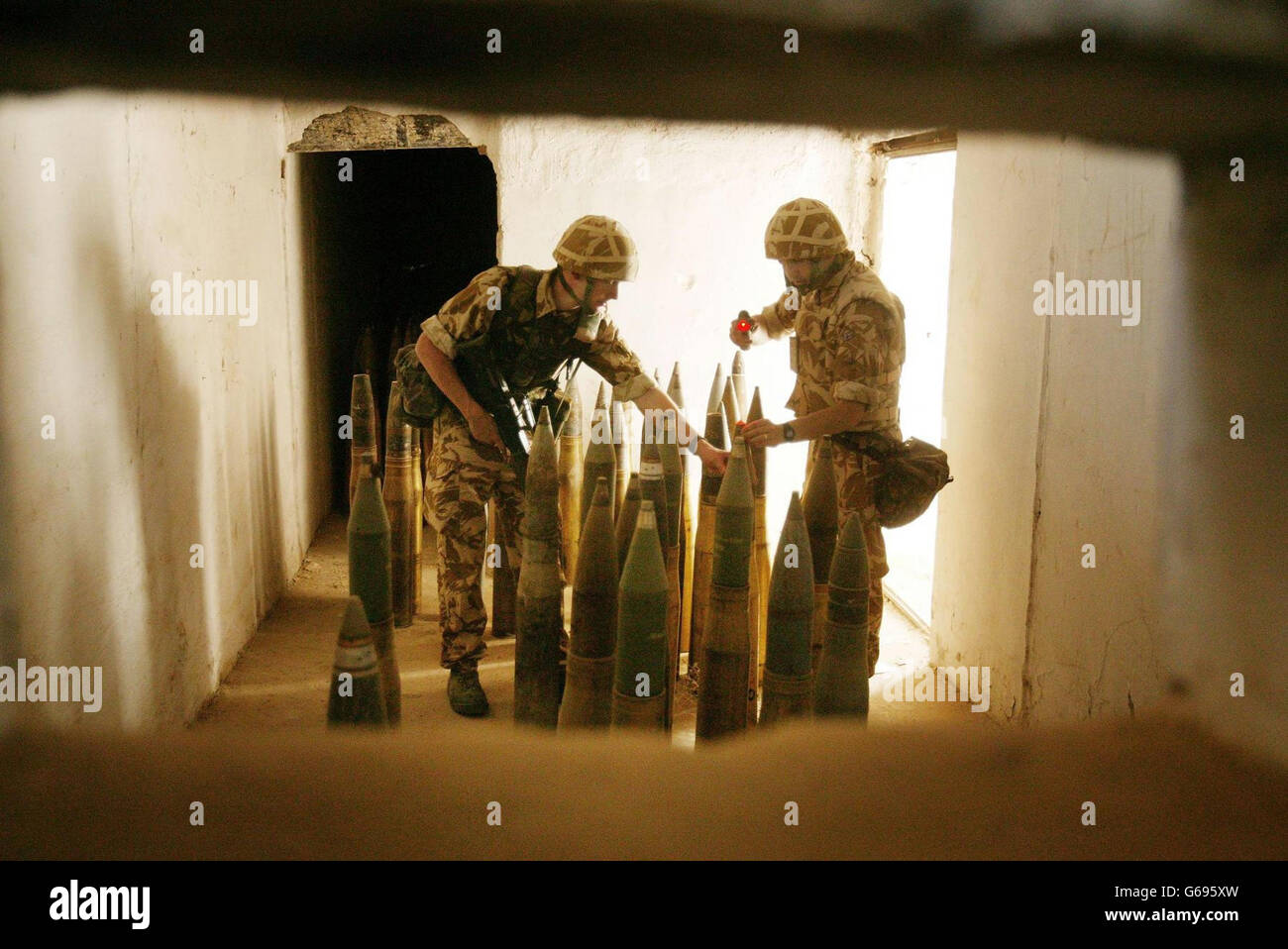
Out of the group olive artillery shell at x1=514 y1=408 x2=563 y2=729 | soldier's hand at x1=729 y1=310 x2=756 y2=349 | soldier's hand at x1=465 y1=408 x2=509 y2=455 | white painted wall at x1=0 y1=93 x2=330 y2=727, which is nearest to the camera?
white painted wall at x1=0 y1=93 x2=330 y2=727

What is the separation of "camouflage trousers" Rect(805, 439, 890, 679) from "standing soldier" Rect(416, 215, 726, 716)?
43 centimetres

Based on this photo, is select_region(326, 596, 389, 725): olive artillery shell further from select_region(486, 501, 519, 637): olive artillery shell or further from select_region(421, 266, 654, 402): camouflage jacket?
select_region(486, 501, 519, 637): olive artillery shell

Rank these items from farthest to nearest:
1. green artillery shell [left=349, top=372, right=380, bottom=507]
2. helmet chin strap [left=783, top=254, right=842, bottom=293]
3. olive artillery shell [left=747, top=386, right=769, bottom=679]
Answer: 1. green artillery shell [left=349, top=372, right=380, bottom=507]
2. olive artillery shell [left=747, top=386, right=769, bottom=679]
3. helmet chin strap [left=783, top=254, right=842, bottom=293]

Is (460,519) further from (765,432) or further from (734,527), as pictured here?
(734,527)

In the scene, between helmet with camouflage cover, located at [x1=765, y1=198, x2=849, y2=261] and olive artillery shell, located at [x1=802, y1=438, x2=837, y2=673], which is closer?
olive artillery shell, located at [x1=802, y1=438, x2=837, y2=673]

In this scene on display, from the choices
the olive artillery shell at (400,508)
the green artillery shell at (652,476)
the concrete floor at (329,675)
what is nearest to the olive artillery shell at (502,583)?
the concrete floor at (329,675)

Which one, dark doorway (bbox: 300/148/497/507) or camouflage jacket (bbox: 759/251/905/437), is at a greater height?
dark doorway (bbox: 300/148/497/507)

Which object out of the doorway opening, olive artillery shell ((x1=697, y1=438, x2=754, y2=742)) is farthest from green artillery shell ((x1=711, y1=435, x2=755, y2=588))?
the doorway opening

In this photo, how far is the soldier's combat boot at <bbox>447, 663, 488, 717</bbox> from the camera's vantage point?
352cm

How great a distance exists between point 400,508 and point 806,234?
2.14 metres

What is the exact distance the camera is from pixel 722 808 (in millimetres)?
1855

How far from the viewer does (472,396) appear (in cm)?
352

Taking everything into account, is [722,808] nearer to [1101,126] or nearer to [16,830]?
[16,830]
